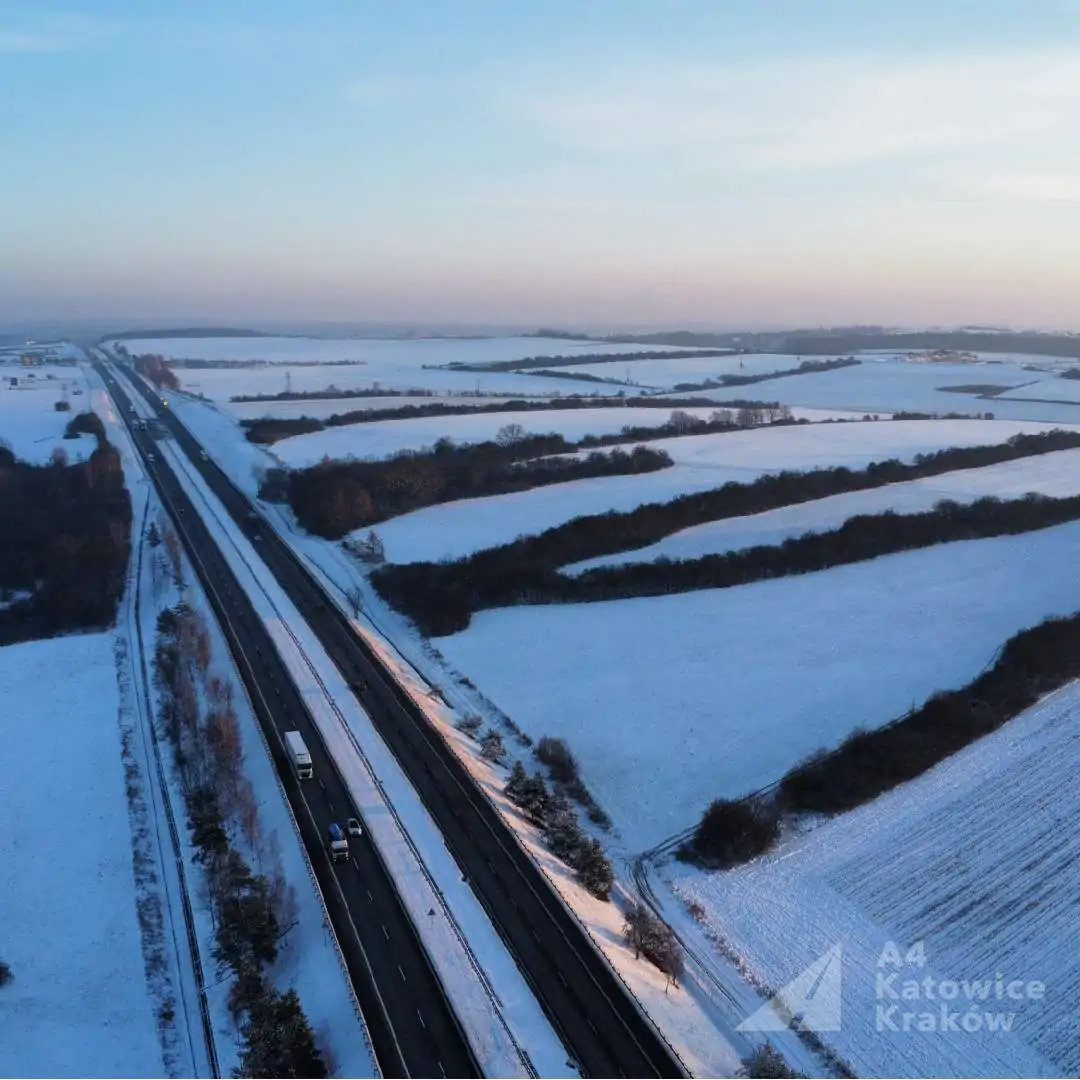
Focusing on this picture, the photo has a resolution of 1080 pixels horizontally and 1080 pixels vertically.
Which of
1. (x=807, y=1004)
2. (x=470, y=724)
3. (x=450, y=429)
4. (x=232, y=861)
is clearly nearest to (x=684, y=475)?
(x=450, y=429)

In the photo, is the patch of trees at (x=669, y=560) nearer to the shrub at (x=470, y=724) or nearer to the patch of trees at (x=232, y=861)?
the shrub at (x=470, y=724)

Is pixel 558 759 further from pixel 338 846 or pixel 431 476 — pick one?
pixel 431 476

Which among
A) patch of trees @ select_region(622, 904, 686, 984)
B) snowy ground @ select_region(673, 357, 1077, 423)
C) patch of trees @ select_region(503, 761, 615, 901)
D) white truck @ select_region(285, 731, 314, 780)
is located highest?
snowy ground @ select_region(673, 357, 1077, 423)

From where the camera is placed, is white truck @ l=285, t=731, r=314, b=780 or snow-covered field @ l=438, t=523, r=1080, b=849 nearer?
white truck @ l=285, t=731, r=314, b=780

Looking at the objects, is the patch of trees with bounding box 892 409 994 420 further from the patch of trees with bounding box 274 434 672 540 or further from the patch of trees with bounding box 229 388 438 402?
the patch of trees with bounding box 229 388 438 402

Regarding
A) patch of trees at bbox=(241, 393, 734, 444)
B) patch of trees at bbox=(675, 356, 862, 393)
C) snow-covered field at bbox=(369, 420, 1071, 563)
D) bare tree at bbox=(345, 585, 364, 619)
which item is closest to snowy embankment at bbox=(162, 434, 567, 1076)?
bare tree at bbox=(345, 585, 364, 619)

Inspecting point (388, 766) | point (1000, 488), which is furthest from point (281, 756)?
point (1000, 488)
